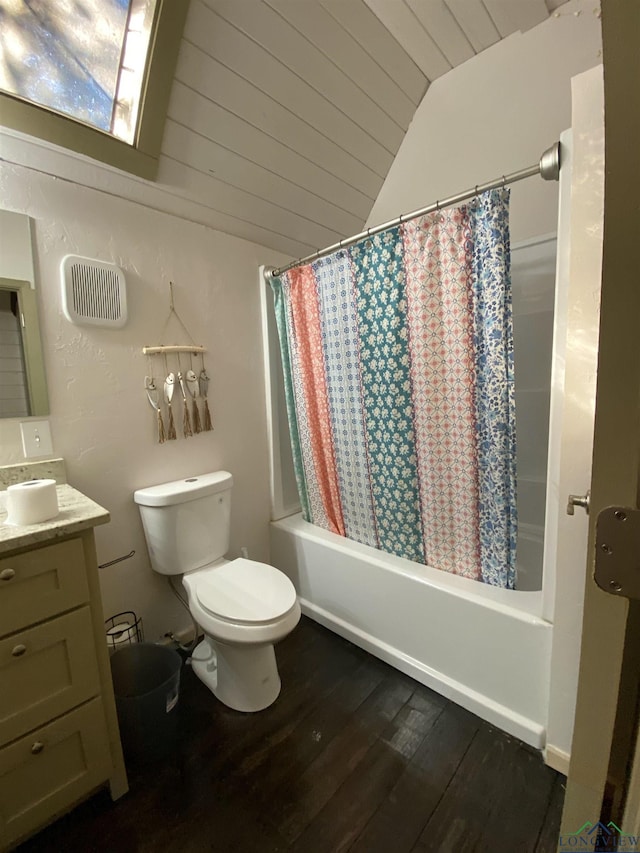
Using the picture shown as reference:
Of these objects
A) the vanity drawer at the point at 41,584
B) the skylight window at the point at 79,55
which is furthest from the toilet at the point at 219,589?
the skylight window at the point at 79,55

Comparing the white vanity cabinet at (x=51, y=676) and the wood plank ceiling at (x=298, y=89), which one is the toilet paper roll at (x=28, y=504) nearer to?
the white vanity cabinet at (x=51, y=676)

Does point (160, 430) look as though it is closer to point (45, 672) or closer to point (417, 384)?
point (45, 672)

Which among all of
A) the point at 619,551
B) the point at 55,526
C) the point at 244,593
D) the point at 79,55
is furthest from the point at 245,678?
the point at 79,55

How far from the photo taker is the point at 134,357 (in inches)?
59.8

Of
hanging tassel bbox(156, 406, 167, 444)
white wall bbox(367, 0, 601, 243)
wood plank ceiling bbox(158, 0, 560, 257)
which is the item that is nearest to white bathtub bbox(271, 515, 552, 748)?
hanging tassel bbox(156, 406, 167, 444)

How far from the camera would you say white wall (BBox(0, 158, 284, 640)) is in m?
1.31

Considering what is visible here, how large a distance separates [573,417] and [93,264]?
1647 mm

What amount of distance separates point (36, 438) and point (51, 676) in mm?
732

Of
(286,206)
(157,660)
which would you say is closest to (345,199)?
(286,206)

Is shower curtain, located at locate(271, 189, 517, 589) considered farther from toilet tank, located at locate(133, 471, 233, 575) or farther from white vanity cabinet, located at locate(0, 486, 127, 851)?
white vanity cabinet, located at locate(0, 486, 127, 851)

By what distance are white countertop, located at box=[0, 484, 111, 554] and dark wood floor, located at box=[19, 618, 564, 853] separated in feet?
2.76

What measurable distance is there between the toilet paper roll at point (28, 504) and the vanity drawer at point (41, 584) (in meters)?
0.09

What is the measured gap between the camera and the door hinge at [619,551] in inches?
15.6

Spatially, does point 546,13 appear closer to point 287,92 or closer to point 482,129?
point 482,129
